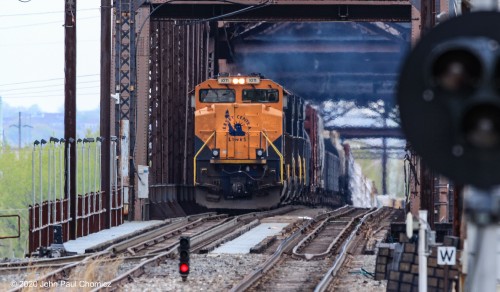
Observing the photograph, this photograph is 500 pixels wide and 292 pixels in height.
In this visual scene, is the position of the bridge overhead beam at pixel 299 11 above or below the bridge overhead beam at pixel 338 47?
below

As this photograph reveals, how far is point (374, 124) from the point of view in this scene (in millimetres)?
85500

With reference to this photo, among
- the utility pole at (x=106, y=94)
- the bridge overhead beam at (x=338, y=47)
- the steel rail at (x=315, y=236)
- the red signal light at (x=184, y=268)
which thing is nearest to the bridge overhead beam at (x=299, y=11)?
the utility pole at (x=106, y=94)

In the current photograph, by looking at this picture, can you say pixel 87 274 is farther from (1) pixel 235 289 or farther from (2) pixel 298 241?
(2) pixel 298 241

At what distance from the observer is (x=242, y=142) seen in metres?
37.2

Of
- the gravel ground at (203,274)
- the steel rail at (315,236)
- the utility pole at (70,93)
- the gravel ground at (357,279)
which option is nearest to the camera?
the gravel ground at (203,274)

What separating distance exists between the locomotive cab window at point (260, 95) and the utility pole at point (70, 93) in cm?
871

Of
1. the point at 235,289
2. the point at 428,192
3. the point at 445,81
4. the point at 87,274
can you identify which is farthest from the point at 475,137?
the point at 428,192

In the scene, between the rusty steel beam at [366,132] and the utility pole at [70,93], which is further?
the rusty steel beam at [366,132]

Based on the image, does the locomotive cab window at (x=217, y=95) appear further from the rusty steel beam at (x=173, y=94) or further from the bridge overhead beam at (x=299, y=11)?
the bridge overhead beam at (x=299, y=11)

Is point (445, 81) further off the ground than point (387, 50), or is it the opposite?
point (387, 50)

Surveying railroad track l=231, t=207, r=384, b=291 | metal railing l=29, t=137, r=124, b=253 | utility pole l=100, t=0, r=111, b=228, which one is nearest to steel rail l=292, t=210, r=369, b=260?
railroad track l=231, t=207, r=384, b=291

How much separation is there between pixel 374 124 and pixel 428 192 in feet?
212

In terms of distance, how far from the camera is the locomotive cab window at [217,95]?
1447 inches
